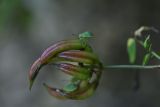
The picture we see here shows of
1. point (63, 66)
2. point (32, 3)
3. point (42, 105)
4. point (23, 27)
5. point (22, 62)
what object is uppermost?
point (63, 66)

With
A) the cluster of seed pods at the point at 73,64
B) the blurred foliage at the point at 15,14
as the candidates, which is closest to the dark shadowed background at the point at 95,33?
the blurred foliage at the point at 15,14

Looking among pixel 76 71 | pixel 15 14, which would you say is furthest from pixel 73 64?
pixel 15 14

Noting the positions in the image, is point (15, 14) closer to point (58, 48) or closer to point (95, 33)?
point (95, 33)

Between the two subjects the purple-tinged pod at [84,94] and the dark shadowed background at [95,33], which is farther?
the dark shadowed background at [95,33]

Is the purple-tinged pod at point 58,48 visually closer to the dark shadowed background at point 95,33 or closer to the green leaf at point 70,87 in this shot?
the green leaf at point 70,87

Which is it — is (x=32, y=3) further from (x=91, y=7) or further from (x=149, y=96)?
(x=149, y=96)

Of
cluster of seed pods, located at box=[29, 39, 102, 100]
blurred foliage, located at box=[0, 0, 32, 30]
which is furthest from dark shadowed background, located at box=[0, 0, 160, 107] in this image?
cluster of seed pods, located at box=[29, 39, 102, 100]

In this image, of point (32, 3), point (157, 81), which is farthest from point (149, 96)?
point (32, 3)
